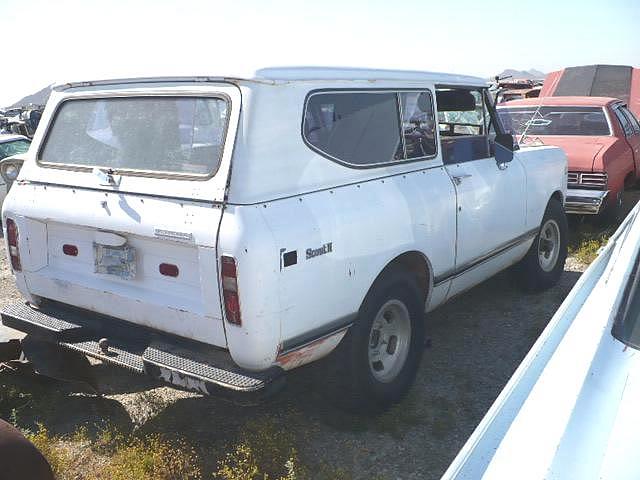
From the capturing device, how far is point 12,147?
31.5 ft

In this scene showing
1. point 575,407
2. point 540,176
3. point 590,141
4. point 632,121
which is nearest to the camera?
point 575,407

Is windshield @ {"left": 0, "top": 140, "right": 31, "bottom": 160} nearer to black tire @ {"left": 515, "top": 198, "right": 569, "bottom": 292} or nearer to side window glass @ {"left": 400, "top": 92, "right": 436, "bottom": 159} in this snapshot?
side window glass @ {"left": 400, "top": 92, "right": 436, "bottom": 159}

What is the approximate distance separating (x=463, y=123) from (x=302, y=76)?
231 cm

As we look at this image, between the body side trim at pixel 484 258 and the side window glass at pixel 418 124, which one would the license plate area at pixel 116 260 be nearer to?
the side window glass at pixel 418 124

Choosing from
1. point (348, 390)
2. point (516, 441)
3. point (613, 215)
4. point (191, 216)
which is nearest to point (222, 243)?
point (191, 216)

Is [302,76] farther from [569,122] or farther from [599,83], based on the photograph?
[599,83]

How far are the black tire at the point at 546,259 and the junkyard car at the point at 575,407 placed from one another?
9.99ft

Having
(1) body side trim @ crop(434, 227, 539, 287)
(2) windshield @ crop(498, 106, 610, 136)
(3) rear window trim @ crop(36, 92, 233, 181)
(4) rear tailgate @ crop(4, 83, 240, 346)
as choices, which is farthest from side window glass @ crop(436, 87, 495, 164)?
(2) windshield @ crop(498, 106, 610, 136)

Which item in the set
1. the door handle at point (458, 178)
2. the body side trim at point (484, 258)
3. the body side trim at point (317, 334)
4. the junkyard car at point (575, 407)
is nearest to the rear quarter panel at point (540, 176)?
the body side trim at point (484, 258)

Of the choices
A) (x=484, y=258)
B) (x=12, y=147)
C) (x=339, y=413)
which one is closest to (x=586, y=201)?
(x=484, y=258)

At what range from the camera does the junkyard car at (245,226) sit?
2734mm

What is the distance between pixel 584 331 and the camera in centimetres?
212

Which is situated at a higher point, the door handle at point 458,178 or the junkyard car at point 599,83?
the junkyard car at point 599,83

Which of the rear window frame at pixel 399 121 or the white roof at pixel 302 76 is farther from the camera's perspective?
the rear window frame at pixel 399 121
